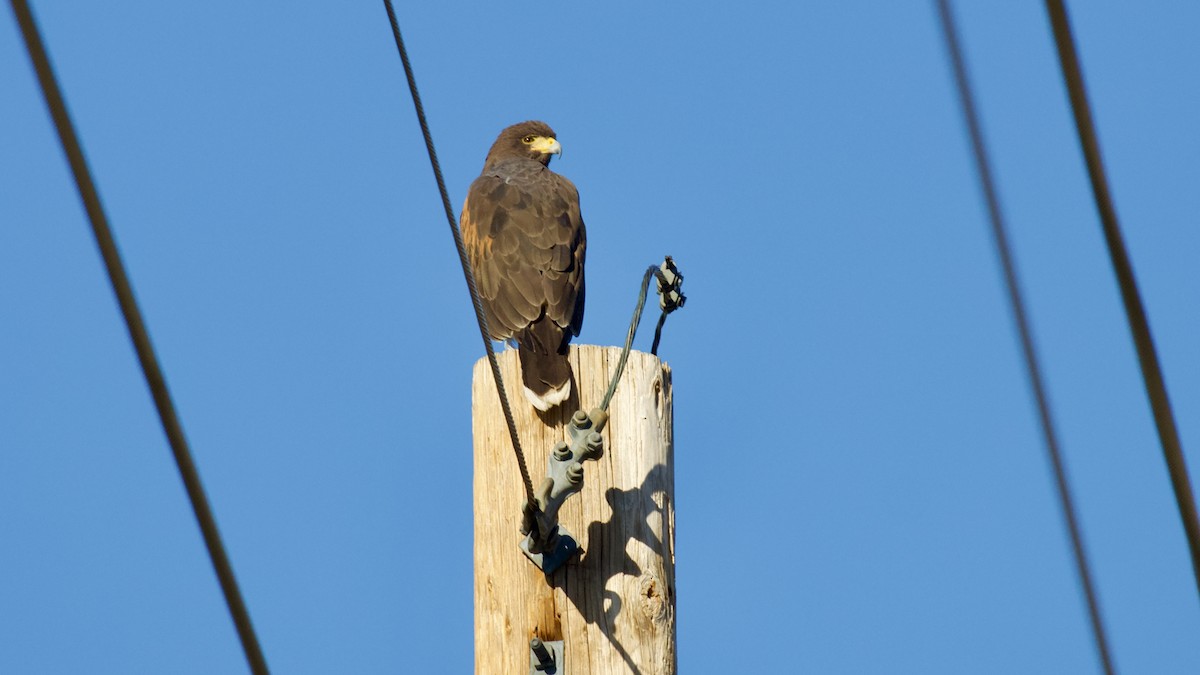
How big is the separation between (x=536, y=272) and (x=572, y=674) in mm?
3134

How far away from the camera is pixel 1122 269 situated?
6.45 feet

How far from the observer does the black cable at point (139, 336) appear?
1.90 metres

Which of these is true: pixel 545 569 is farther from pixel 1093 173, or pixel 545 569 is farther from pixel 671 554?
pixel 1093 173

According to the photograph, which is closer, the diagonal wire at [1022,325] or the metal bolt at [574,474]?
the diagonal wire at [1022,325]

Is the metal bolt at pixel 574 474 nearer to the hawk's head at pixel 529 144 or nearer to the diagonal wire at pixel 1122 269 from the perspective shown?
the diagonal wire at pixel 1122 269

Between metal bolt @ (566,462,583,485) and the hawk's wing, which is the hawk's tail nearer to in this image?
metal bolt @ (566,462,583,485)

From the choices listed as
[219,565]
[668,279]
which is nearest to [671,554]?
[668,279]

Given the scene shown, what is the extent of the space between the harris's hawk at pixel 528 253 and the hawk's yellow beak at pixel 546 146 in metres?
0.86

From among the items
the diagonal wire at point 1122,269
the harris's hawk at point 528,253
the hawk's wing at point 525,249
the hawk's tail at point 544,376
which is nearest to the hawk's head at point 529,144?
the harris's hawk at point 528,253

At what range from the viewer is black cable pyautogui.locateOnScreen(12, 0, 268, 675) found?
190 centimetres

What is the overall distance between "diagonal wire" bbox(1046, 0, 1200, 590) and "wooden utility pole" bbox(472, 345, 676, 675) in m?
2.51

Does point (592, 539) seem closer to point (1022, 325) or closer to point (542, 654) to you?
point (542, 654)

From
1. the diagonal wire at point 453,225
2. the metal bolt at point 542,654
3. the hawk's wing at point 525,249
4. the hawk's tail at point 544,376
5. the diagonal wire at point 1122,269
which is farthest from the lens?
the hawk's wing at point 525,249

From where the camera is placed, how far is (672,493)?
487 cm
